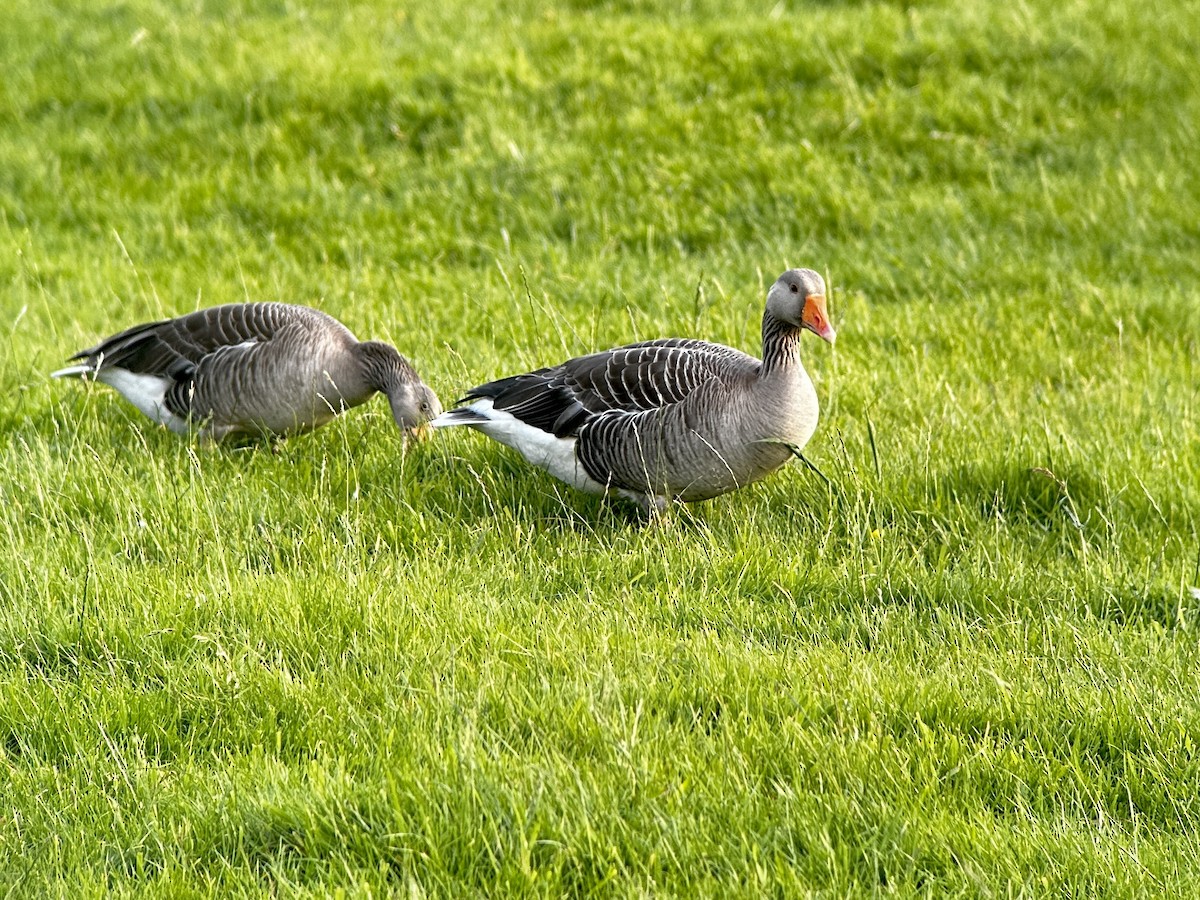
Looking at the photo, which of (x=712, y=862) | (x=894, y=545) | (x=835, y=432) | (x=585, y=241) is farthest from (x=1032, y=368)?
(x=712, y=862)

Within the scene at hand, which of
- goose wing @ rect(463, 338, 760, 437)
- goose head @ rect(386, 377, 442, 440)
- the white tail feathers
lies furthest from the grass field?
goose wing @ rect(463, 338, 760, 437)

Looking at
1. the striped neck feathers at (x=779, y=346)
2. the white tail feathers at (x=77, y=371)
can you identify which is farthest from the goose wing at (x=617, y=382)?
the white tail feathers at (x=77, y=371)

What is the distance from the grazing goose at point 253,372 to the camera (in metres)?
6.78

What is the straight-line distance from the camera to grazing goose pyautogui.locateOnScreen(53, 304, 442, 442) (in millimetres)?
6777

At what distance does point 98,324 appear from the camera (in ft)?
29.2

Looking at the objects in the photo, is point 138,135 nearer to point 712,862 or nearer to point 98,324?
point 98,324

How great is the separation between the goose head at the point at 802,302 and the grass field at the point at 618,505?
1.85 ft

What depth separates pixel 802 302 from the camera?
5.90 m

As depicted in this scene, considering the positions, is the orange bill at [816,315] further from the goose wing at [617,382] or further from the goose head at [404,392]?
the goose head at [404,392]

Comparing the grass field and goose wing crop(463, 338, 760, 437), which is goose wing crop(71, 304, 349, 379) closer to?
the grass field

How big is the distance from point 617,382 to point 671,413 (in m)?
0.38

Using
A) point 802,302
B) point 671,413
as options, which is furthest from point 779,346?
point 671,413

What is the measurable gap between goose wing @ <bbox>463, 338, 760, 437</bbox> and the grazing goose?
62 centimetres

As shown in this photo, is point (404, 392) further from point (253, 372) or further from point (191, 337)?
point (191, 337)
